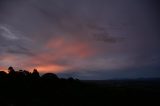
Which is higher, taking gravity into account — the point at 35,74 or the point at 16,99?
the point at 35,74

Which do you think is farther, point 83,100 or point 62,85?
point 62,85

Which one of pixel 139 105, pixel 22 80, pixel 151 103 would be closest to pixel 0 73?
pixel 22 80

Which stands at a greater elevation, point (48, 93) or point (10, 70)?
point (10, 70)

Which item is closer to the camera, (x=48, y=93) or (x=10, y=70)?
(x=48, y=93)

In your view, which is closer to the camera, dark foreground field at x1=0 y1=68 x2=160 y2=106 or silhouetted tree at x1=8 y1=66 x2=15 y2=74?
dark foreground field at x1=0 y1=68 x2=160 y2=106

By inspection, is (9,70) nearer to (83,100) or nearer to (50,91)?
(50,91)

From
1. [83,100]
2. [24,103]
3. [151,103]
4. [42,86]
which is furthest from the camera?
[151,103]

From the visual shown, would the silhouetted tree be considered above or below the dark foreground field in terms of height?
above

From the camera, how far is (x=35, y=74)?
80.1 m

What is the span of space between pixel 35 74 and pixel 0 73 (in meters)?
12.0

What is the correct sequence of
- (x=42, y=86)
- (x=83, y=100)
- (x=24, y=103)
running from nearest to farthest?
1. (x=24, y=103)
2. (x=83, y=100)
3. (x=42, y=86)

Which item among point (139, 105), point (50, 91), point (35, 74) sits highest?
point (35, 74)

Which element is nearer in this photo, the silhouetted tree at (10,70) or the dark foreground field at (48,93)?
the dark foreground field at (48,93)

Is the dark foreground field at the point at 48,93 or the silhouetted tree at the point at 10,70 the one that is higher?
the silhouetted tree at the point at 10,70
